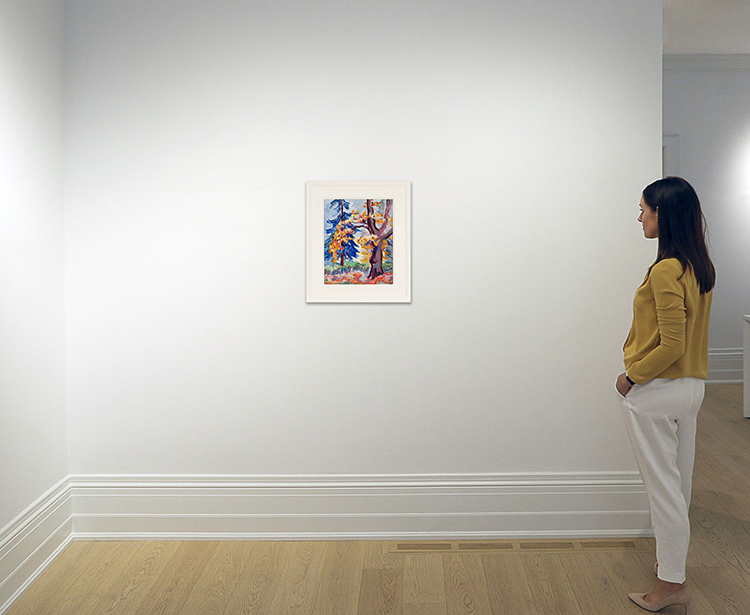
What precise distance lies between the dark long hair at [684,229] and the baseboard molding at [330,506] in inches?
46.8

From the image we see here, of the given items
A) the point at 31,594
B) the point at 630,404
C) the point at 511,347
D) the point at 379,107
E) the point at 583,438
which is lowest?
the point at 31,594

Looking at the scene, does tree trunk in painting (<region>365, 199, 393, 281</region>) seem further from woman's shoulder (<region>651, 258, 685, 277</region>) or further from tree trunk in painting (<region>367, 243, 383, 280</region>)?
woman's shoulder (<region>651, 258, 685, 277</region>)

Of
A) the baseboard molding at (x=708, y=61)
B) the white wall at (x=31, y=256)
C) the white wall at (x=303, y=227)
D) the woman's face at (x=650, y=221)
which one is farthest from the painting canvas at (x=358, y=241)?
the baseboard molding at (x=708, y=61)


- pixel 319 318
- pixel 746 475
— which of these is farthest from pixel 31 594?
pixel 746 475

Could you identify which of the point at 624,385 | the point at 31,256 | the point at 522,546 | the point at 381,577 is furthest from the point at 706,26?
the point at 31,256

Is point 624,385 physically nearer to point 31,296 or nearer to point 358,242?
point 358,242

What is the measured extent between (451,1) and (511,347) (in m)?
1.65

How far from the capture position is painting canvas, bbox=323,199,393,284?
2.87 m

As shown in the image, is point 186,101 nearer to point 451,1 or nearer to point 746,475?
point 451,1

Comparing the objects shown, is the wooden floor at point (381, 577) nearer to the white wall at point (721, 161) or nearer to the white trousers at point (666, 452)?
the white trousers at point (666, 452)

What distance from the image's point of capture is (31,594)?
2.47 m

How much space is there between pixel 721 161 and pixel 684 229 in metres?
4.65

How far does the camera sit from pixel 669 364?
221cm

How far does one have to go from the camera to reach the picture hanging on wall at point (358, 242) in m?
2.87
